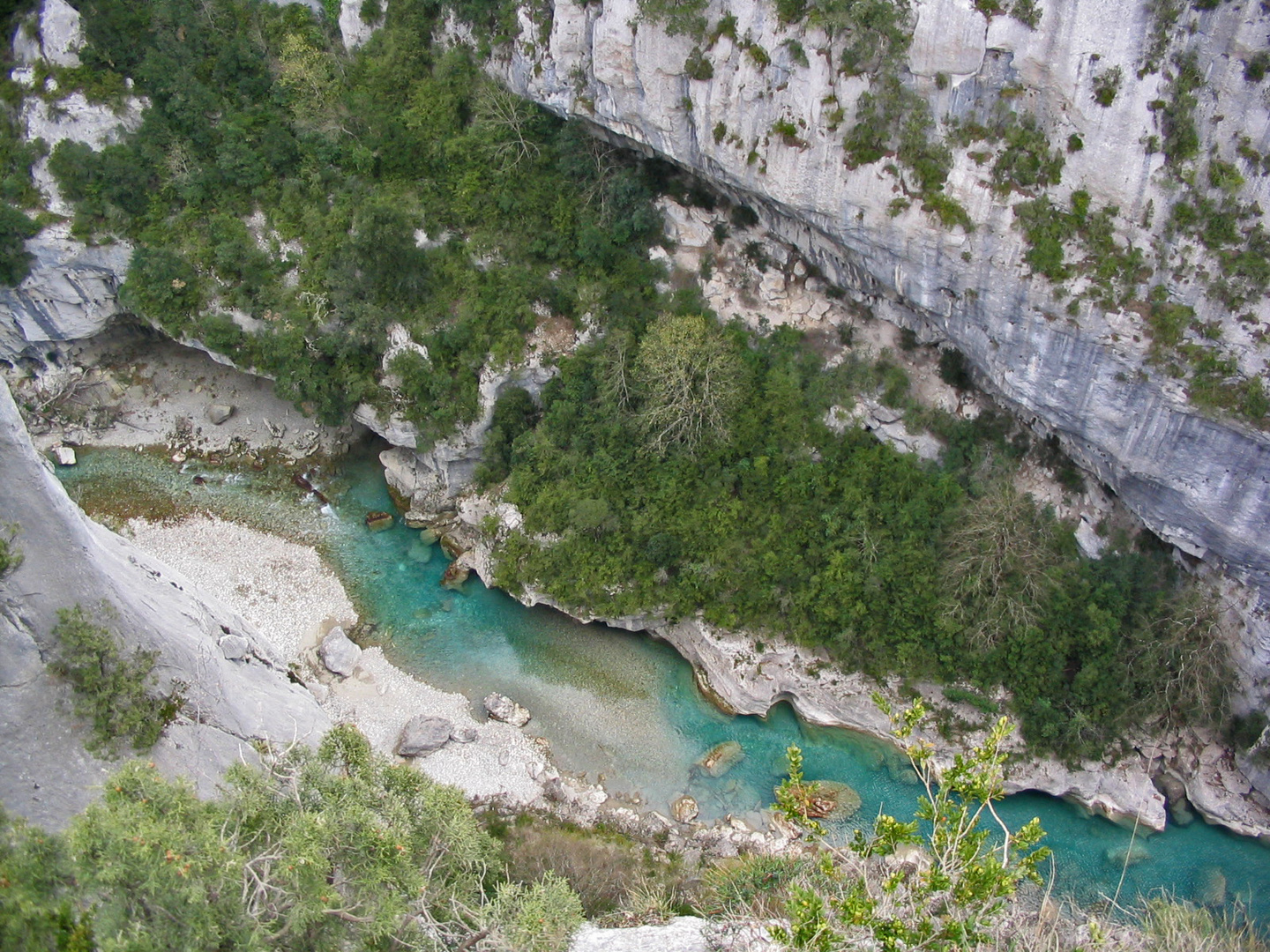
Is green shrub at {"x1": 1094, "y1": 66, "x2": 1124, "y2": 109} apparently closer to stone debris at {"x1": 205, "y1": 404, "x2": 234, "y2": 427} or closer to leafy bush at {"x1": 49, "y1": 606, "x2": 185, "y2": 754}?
leafy bush at {"x1": 49, "y1": 606, "x2": 185, "y2": 754}

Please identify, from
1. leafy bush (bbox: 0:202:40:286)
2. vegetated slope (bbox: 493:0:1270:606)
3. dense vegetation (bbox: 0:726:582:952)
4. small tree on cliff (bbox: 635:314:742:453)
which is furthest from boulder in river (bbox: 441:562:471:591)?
leafy bush (bbox: 0:202:40:286)

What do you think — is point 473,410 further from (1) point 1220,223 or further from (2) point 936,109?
(1) point 1220,223

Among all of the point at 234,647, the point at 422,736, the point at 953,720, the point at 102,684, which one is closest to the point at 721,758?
the point at 953,720

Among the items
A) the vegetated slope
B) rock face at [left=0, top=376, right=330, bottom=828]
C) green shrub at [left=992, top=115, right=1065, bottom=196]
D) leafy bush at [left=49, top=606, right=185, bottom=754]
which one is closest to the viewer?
rock face at [left=0, top=376, right=330, bottom=828]

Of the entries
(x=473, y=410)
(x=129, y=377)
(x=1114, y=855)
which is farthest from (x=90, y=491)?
(x=1114, y=855)

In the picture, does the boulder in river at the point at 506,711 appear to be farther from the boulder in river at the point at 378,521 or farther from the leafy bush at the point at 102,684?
the leafy bush at the point at 102,684

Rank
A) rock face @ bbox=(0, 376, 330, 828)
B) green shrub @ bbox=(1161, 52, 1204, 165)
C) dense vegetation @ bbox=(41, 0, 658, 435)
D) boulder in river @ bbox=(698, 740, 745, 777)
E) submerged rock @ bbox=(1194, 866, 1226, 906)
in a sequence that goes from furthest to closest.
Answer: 1. dense vegetation @ bbox=(41, 0, 658, 435)
2. boulder in river @ bbox=(698, 740, 745, 777)
3. submerged rock @ bbox=(1194, 866, 1226, 906)
4. green shrub @ bbox=(1161, 52, 1204, 165)
5. rock face @ bbox=(0, 376, 330, 828)

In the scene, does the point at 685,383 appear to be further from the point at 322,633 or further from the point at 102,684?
the point at 102,684
